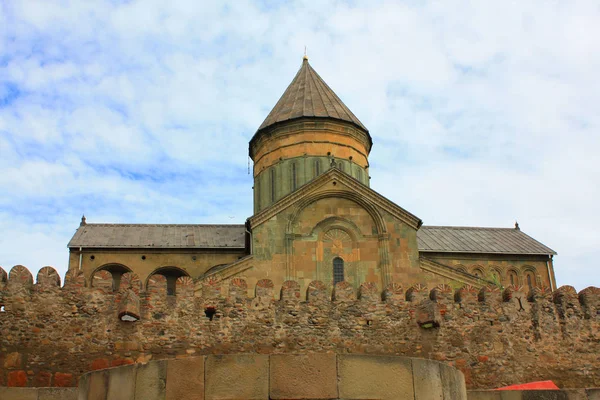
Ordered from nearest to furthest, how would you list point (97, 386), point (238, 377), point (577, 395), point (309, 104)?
point (238, 377), point (97, 386), point (577, 395), point (309, 104)

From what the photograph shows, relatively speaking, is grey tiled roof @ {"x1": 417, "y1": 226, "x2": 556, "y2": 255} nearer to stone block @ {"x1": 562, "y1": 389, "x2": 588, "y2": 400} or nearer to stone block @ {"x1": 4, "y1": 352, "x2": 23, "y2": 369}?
stone block @ {"x1": 562, "y1": 389, "x2": 588, "y2": 400}

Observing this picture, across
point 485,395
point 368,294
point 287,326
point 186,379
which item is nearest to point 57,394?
point 186,379

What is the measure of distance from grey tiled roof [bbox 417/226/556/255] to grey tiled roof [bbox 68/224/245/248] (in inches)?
267

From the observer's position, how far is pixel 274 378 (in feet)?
23.4

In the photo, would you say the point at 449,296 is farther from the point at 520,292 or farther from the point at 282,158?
the point at 282,158

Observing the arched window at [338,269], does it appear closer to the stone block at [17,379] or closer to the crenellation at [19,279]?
the crenellation at [19,279]

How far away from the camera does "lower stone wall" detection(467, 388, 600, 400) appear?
34.1 feet

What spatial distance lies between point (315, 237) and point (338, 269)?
1059mm

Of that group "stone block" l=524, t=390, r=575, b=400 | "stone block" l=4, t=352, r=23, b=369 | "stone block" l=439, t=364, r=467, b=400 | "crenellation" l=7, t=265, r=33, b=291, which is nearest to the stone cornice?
"crenellation" l=7, t=265, r=33, b=291

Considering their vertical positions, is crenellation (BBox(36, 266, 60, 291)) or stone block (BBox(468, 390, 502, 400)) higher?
crenellation (BBox(36, 266, 60, 291))

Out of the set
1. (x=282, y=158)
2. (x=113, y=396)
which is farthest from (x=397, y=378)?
(x=282, y=158)

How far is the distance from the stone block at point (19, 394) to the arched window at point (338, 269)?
869 centimetres

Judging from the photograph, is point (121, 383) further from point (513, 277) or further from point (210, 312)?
point (513, 277)

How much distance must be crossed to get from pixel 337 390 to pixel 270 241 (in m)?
10.6
